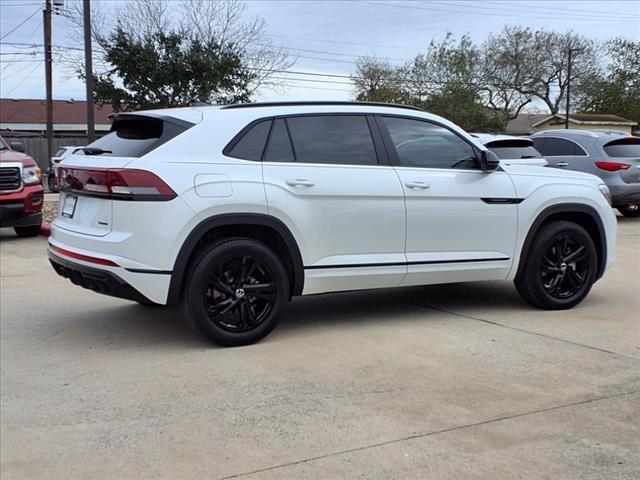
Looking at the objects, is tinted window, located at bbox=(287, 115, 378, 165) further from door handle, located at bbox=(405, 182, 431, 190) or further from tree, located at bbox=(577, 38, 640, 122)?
tree, located at bbox=(577, 38, 640, 122)

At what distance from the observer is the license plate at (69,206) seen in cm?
503

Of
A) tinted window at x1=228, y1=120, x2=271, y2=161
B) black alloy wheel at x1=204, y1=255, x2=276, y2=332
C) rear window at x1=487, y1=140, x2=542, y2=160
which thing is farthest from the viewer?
rear window at x1=487, y1=140, x2=542, y2=160

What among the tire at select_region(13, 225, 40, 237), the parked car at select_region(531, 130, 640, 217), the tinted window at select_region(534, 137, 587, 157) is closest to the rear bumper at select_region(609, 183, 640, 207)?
the parked car at select_region(531, 130, 640, 217)

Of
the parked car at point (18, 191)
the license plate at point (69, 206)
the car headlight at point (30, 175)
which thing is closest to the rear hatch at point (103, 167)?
the license plate at point (69, 206)

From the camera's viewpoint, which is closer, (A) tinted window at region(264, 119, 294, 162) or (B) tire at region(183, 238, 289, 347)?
(B) tire at region(183, 238, 289, 347)

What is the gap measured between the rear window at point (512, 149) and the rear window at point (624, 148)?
2878 millimetres

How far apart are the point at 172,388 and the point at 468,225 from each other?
285cm

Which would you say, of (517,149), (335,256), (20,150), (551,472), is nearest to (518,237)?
(335,256)

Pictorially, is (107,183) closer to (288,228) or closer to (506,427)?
(288,228)

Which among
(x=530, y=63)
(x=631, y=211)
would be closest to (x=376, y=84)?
(x=530, y=63)

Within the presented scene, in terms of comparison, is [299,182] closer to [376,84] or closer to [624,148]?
[624,148]

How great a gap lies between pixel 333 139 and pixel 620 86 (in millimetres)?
50645

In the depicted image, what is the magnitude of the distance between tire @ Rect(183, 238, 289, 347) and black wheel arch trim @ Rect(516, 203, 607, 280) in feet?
7.56

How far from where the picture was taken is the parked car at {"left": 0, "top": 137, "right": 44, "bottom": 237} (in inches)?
422
